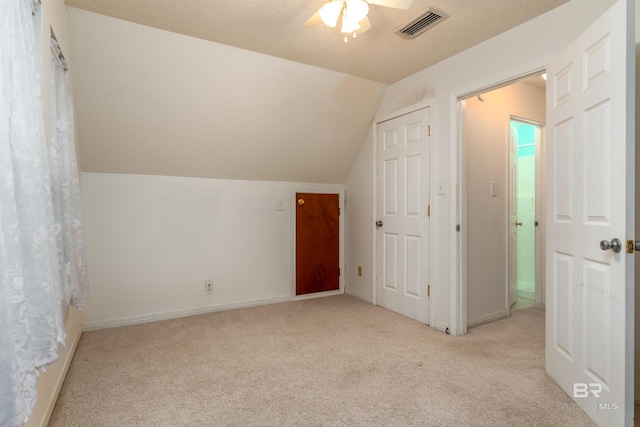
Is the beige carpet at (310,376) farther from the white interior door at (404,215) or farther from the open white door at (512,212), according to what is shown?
the open white door at (512,212)

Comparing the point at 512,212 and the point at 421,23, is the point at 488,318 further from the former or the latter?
the point at 421,23

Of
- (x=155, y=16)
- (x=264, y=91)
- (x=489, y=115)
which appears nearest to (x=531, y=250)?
(x=489, y=115)

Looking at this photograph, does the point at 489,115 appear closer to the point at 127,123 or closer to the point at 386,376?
the point at 386,376

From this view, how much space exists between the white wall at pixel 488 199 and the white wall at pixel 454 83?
31 centimetres

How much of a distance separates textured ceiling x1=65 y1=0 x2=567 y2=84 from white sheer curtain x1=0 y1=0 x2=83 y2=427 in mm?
Result: 1096

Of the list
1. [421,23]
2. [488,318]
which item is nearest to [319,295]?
[488,318]

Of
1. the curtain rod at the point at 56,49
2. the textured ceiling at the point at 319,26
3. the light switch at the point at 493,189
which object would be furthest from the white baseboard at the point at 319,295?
the curtain rod at the point at 56,49

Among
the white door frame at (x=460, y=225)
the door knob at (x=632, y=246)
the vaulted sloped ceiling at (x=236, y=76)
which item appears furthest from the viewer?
the white door frame at (x=460, y=225)

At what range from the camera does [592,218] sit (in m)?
1.65

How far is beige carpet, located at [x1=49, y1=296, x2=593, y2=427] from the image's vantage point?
1665 millimetres

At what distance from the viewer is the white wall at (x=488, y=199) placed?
9.92ft

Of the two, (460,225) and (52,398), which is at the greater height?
(460,225)

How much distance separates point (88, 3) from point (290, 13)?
1241mm

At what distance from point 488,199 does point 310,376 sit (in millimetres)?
2266
